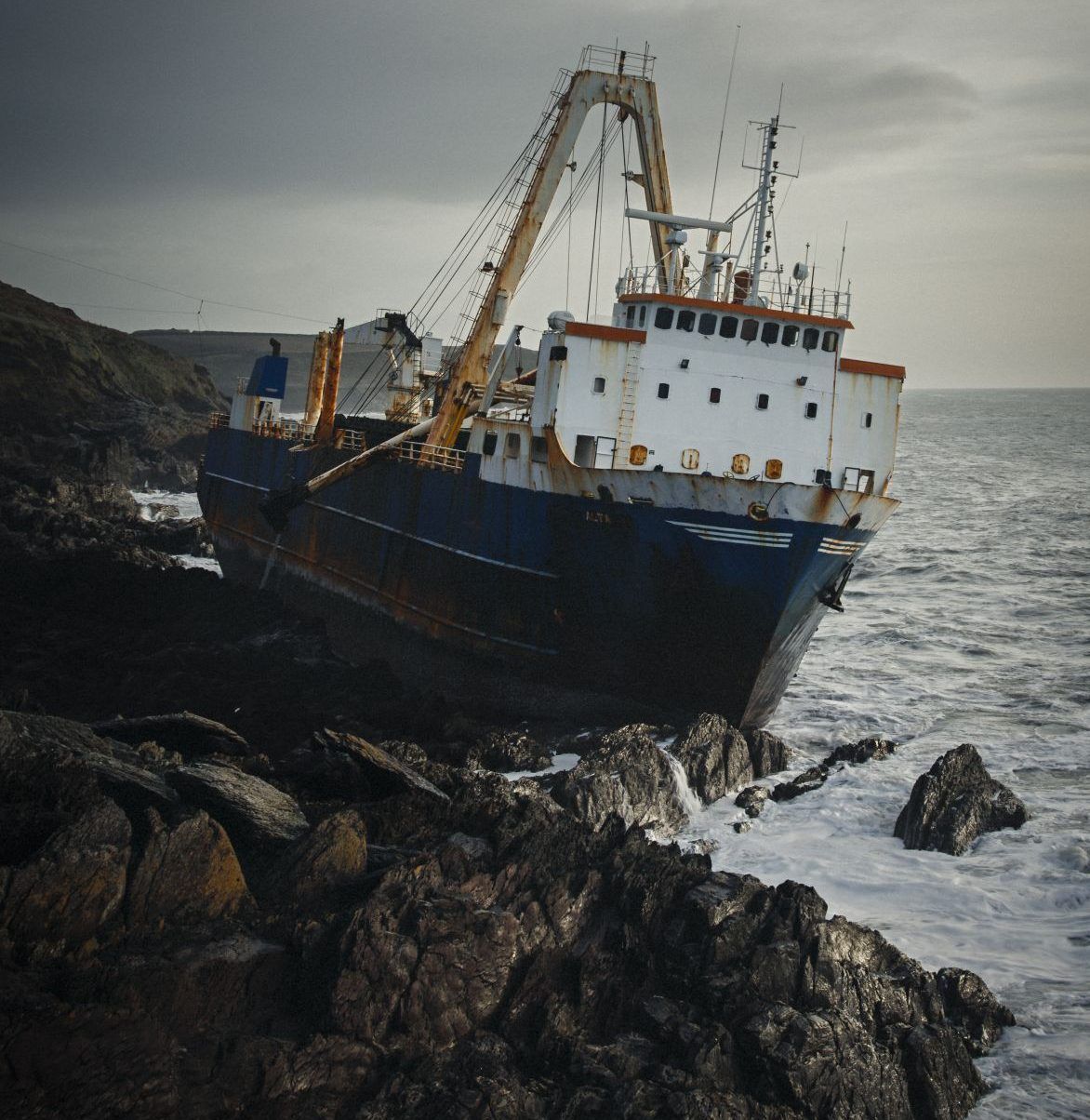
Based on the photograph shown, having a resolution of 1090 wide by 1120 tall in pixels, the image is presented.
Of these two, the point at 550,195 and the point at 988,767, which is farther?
the point at 550,195

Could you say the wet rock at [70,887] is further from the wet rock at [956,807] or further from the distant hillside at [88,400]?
the distant hillside at [88,400]

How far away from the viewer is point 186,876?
986 centimetres

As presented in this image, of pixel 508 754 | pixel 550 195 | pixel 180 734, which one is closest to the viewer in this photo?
pixel 180 734

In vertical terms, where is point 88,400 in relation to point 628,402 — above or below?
above

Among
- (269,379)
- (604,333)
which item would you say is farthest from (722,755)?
(269,379)

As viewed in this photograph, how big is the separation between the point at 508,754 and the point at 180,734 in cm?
Result: 495

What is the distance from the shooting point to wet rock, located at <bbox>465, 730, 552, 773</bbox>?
16.7 metres

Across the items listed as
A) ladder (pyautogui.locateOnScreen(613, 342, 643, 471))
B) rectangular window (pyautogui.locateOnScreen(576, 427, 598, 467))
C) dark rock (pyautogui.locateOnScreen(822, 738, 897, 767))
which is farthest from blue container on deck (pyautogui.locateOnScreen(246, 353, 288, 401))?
dark rock (pyautogui.locateOnScreen(822, 738, 897, 767))

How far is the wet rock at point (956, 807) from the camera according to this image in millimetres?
14969

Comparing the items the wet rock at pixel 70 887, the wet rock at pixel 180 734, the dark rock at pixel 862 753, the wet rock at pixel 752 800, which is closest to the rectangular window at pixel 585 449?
the wet rock at pixel 752 800

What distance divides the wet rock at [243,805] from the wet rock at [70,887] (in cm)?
145

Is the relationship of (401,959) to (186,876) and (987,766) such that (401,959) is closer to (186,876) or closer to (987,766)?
(186,876)

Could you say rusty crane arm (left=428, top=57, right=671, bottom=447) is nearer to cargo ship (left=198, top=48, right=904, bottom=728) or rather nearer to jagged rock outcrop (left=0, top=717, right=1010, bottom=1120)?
cargo ship (left=198, top=48, right=904, bottom=728)

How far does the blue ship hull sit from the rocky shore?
13.3 feet
